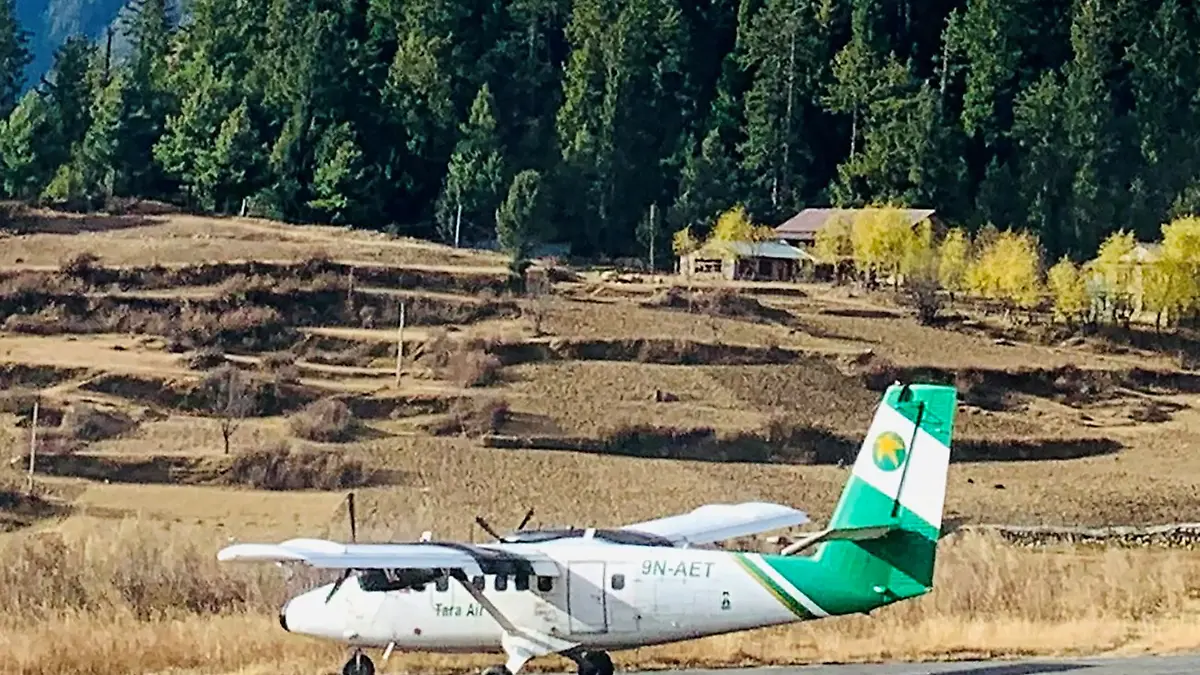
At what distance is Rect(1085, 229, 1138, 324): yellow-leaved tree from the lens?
69.9 meters

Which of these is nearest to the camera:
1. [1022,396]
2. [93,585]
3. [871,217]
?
[93,585]

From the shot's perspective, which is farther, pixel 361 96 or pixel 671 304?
pixel 361 96

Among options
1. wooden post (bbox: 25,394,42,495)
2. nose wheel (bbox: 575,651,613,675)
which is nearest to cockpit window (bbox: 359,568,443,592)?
nose wheel (bbox: 575,651,613,675)

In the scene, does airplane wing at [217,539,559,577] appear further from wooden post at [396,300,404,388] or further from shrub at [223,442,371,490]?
wooden post at [396,300,404,388]

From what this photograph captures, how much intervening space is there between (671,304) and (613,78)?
2714 cm

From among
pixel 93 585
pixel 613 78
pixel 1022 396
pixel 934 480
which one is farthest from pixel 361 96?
pixel 934 480

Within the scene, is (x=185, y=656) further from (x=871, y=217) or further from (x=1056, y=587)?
(x=871, y=217)

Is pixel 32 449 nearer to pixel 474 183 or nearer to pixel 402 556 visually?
pixel 402 556

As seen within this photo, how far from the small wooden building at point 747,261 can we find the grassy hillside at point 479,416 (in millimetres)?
7173

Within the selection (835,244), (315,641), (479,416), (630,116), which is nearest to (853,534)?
(315,641)

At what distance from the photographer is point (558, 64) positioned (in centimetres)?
9769

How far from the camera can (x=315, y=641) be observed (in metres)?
21.3

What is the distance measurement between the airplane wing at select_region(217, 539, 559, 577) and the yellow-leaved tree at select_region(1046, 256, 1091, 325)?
52368 millimetres

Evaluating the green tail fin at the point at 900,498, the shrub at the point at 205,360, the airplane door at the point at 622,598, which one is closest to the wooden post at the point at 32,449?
the shrub at the point at 205,360
